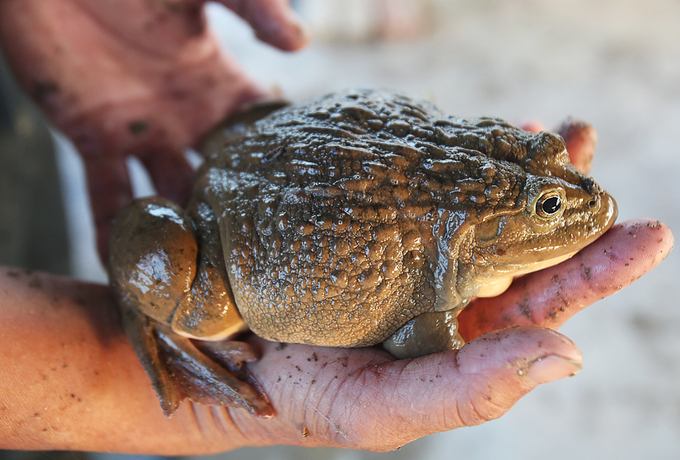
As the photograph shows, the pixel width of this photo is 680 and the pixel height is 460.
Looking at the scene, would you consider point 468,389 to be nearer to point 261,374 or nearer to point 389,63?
point 261,374

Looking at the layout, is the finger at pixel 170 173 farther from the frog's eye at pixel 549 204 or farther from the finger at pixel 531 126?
the frog's eye at pixel 549 204

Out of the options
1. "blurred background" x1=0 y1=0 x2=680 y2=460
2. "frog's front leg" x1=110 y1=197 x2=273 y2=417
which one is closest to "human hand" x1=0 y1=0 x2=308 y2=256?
"blurred background" x1=0 y1=0 x2=680 y2=460

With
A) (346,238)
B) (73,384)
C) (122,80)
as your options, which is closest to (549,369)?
(346,238)

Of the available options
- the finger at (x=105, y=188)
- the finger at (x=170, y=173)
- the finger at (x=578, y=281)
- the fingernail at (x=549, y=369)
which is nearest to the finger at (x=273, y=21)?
the finger at (x=170, y=173)

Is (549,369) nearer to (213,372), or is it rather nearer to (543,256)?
(543,256)

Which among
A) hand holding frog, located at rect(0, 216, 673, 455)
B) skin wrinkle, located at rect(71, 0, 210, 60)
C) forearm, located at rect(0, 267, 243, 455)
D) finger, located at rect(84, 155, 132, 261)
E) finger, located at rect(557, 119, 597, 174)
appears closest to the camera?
hand holding frog, located at rect(0, 216, 673, 455)

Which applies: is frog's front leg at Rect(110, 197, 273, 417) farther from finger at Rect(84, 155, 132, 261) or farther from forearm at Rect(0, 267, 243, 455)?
finger at Rect(84, 155, 132, 261)
